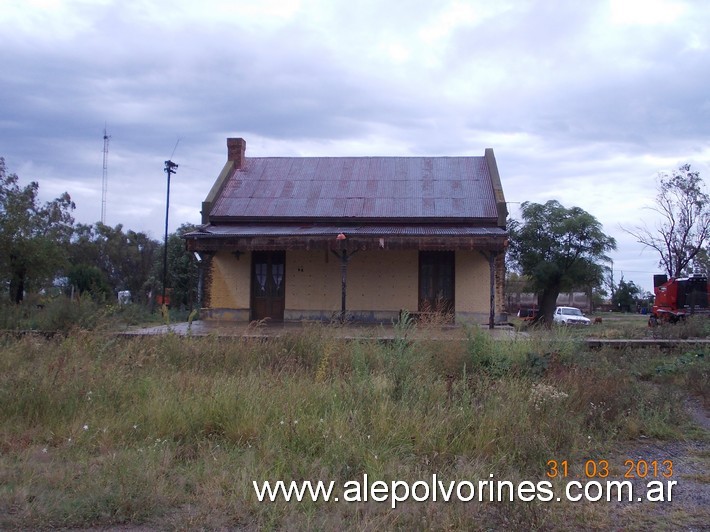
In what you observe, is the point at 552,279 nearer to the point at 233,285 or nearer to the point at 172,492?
the point at 233,285

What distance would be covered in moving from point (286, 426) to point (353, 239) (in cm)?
1269

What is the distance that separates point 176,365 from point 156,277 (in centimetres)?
3877

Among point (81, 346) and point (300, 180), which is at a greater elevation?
point (300, 180)

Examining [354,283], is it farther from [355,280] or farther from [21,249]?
[21,249]

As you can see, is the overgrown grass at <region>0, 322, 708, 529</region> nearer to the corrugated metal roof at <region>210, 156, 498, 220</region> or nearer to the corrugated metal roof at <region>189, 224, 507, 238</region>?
the corrugated metal roof at <region>189, 224, 507, 238</region>

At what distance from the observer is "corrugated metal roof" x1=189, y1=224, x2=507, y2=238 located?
18.4 metres

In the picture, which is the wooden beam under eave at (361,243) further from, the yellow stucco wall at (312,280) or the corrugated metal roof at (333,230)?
the yellow stucco wall at (312,280)

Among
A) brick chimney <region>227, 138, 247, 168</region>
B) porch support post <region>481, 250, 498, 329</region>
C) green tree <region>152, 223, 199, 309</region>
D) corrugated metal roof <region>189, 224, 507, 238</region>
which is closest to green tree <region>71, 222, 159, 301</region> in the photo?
green tree <region>152, 223, 199, 309</region>

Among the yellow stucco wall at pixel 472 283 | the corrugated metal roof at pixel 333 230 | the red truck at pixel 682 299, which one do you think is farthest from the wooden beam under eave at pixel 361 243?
the red truck at pixel 682 299

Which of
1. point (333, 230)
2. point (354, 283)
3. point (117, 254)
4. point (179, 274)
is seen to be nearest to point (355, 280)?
point (354, 283)

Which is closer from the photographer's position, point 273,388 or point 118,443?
point 118,443

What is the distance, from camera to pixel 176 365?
8617 millimetres

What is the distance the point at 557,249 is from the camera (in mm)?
32625

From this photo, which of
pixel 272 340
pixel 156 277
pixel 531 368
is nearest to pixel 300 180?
pixel 272 340
